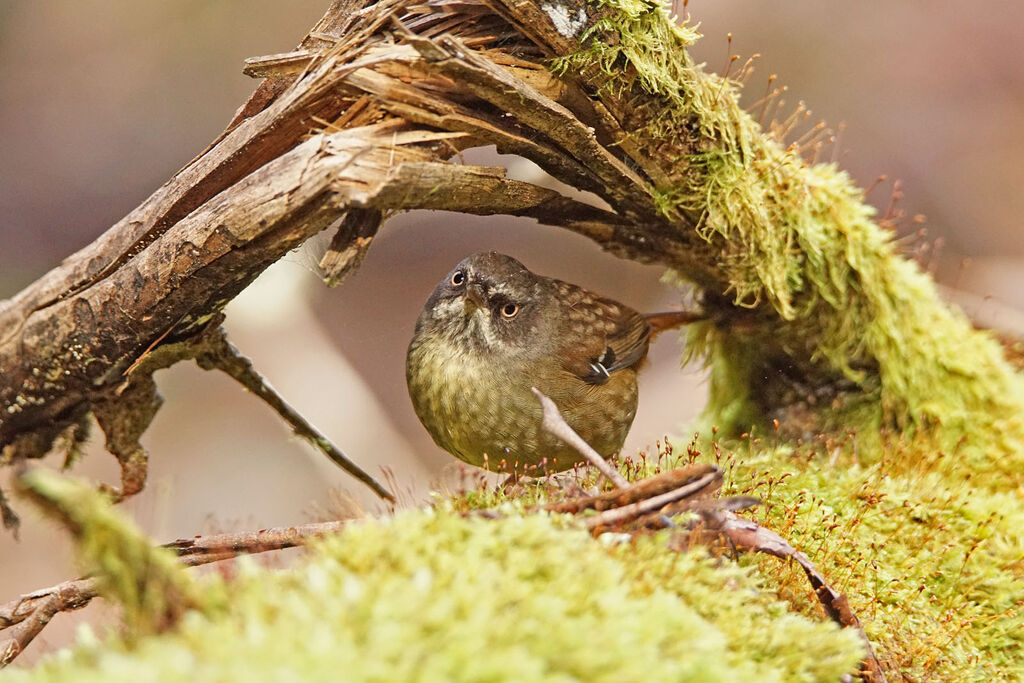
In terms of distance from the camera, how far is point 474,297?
11.7 feet

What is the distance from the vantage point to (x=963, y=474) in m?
3.85

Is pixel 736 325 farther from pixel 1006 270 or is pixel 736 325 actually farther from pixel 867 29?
pixel 867 29

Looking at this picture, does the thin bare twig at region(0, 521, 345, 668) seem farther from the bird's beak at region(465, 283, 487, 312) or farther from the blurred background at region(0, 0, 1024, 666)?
the blurred background at region(0, 0, 1024, 666)

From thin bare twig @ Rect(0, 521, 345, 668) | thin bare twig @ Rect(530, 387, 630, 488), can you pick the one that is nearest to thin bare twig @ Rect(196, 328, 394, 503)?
thin bare twig @ Rect(0, 521, 345, 668)

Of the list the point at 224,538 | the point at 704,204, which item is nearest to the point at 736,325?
the point at 704,204

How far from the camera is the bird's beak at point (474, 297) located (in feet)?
11.6

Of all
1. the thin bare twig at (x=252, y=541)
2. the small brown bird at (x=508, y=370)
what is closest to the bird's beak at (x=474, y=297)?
the small brown bird at (x=508, y=370)

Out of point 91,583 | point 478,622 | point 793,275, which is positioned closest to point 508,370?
point 793,275

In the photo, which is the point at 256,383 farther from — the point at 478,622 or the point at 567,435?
the point at 478,622

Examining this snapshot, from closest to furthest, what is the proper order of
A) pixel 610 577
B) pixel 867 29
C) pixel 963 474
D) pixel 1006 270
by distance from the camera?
pixel 610 577 < pixel 963 474 < pixel 1006 270 < pixel 867 29

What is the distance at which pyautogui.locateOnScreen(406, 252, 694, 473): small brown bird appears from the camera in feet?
11.5

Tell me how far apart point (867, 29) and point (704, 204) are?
7.15 meters

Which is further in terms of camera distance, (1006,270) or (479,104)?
(1006,270)

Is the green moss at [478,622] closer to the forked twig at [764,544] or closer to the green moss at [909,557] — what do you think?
the forked twig at [764,544]
